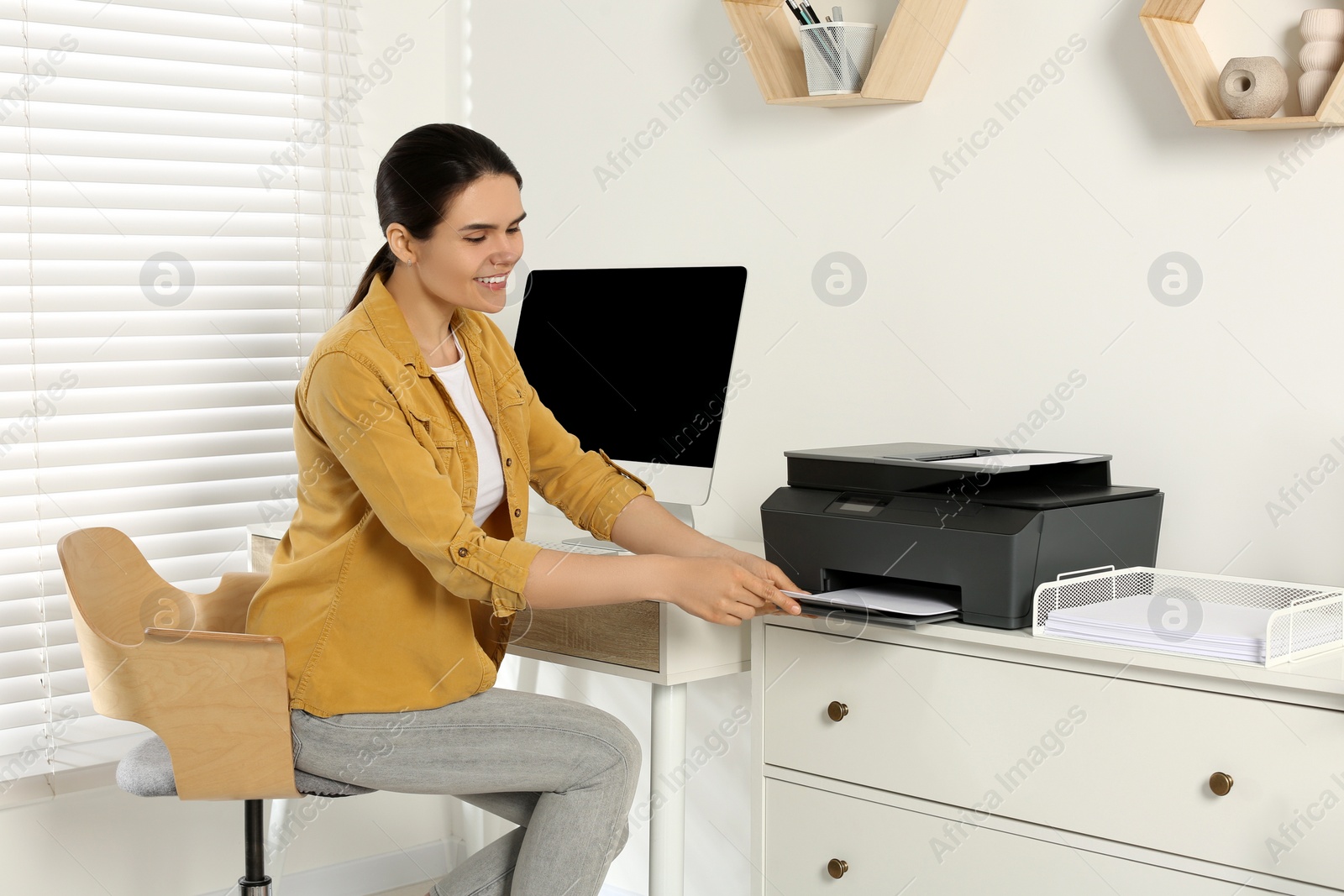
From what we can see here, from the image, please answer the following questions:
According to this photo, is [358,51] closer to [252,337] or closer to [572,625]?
[252,337]

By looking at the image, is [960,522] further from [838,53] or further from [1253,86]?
[838,53]

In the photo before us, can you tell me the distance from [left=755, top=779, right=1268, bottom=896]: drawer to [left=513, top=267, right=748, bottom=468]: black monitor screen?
602 millimetres

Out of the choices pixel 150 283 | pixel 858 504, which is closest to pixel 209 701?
pixel 858 504

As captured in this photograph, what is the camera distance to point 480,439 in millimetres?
1827

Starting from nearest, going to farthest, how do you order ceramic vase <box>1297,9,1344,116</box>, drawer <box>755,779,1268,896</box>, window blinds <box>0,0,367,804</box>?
1. drawer <box>755,779,1268,896</box>
2. ceramic vase <box>1297,9,1344,116</box>
3. window blinds <box>0,0,367,804</box>

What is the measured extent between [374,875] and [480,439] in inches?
59.8

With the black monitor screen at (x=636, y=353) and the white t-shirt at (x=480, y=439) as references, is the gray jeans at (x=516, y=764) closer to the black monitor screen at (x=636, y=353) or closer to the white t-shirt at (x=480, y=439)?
the white t-shirt at (x=480, y=439)

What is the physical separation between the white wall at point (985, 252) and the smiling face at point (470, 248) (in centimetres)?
48

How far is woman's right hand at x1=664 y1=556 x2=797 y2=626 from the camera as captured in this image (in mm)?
1630

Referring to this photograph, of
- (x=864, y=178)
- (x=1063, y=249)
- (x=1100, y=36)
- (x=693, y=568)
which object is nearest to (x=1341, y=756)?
(x=693, y=568)

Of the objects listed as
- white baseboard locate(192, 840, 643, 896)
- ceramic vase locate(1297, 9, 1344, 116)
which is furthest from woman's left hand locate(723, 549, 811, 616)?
white baseboard locate(192, 840, 643, 896)

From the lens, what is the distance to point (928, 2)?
2.04 metres

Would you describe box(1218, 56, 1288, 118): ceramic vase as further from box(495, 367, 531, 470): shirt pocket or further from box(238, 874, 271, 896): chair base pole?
box(238, 874, 271, 896): chair base pole

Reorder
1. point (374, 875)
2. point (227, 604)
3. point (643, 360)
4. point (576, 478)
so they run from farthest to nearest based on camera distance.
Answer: point (374, 875) → point (643, 360) → point (227, 604) → point (576, 478)
